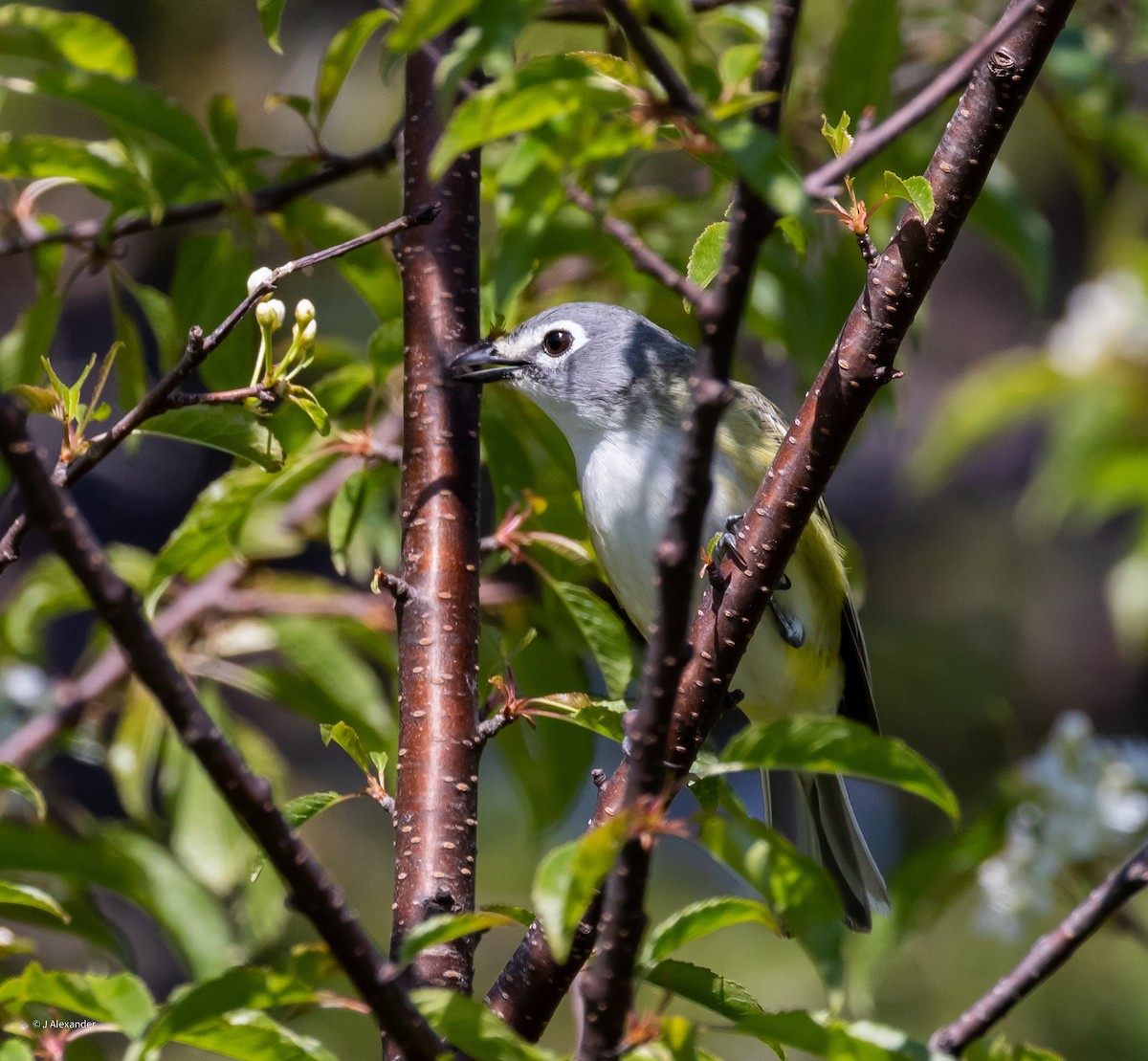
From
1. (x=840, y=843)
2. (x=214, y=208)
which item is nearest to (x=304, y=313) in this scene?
(x=214, y=208)

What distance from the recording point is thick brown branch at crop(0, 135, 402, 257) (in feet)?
9.84

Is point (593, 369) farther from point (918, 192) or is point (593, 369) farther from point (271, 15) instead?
point (918, 192)

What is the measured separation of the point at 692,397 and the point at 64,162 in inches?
70.9

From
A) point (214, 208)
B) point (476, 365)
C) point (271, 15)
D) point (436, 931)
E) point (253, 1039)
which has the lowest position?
point (253, 1039)

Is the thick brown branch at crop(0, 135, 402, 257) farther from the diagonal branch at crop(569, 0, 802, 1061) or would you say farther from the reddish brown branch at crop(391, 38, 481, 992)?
the diagonal branch at crop(569, 0, 802, 1061)

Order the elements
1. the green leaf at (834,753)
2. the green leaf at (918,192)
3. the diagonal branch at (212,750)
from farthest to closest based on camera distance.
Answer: the green leaf at (918,192)
the green leaf at (834,753)
the diagonal branch at (212,750)

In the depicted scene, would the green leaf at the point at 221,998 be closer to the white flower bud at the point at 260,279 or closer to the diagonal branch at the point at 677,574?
the diagonal branch at the point at 677,574

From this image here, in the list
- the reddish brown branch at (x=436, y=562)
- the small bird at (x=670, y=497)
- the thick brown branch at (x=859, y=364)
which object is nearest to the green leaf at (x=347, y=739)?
the reddish brown branch at (x=436, y=562)

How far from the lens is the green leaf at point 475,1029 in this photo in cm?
165

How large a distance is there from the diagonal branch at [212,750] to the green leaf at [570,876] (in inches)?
8.0

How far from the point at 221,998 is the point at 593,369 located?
8.77 ft

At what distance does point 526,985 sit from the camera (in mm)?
2221

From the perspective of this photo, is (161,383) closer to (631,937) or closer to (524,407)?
(631,937)

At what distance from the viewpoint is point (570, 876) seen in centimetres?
161
